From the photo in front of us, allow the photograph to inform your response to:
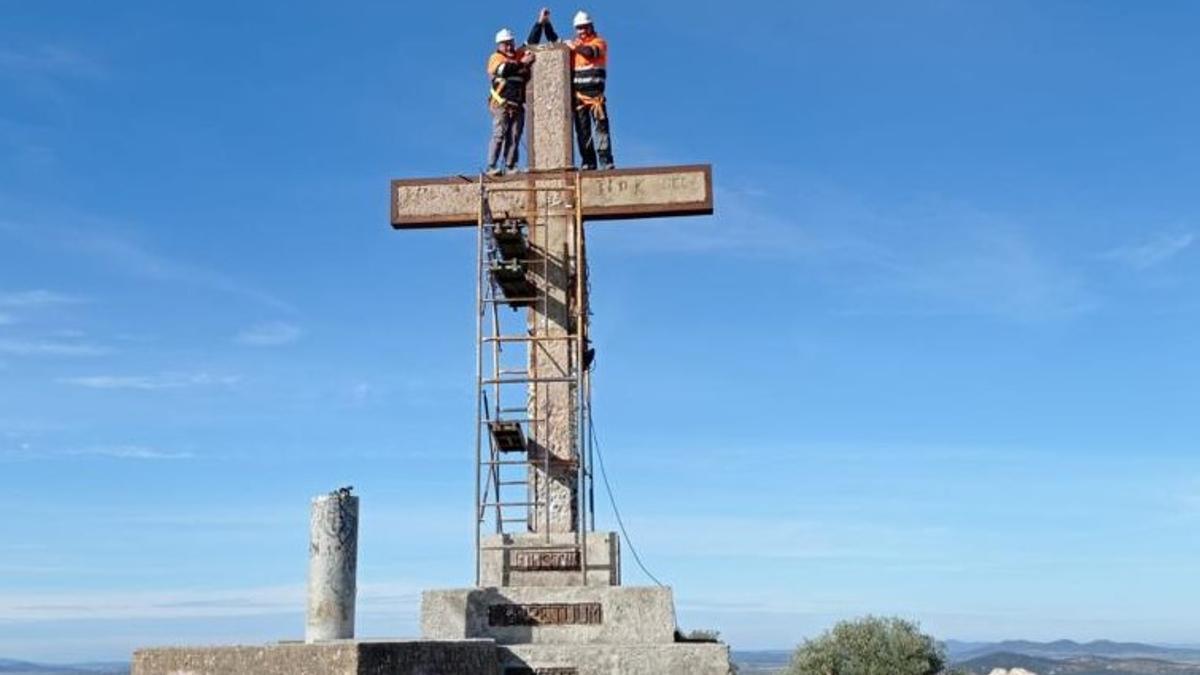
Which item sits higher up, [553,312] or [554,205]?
[554,205]

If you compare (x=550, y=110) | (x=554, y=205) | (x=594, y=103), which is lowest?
(x=554, y=205)

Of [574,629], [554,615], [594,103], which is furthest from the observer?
[594,103]

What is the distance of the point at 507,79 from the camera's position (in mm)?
19641

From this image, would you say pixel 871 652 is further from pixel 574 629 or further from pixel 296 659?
pixel 296 659

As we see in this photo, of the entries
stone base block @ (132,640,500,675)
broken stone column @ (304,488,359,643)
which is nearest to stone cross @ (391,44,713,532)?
broken stone column @ (304,488,359,643)

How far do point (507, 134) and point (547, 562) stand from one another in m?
6.54

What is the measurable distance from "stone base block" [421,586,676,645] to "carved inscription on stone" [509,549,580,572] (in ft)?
3.12

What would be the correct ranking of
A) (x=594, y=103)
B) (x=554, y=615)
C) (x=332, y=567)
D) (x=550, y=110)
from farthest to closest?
(x=594, y=103)
(x=550, y=110)
(x=554, y=615)
(x=332, y=567)

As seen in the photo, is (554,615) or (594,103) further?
(594,103)

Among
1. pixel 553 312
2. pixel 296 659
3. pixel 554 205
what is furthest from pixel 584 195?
pixel 296 659

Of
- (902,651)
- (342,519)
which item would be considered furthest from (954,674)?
(342,519)

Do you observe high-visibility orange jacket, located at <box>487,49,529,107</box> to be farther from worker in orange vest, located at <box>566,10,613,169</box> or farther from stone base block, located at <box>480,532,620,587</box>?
stone base block, located at <box>480,532,620,587</box>

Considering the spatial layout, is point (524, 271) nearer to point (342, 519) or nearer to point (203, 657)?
point (342, 519)

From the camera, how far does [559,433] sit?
18203 mm
